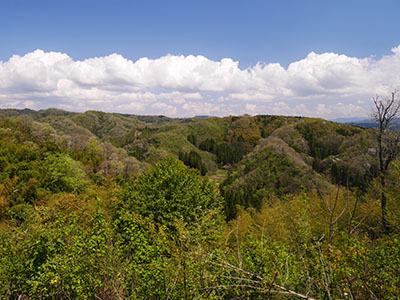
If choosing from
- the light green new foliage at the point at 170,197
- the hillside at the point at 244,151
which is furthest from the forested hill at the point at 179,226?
the hillside at the point at 244,151

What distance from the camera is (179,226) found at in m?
5.77

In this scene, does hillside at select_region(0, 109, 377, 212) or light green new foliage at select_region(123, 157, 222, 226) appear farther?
hillside at select_region(0, 109, 377, 212)

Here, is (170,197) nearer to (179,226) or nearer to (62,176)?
(179,226)

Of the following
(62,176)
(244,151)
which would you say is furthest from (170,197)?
(244,151)

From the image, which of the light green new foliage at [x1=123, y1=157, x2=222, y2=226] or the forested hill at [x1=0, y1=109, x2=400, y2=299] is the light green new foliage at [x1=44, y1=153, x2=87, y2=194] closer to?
the forested hill at [x1=0, y1=109, x2=400, y2=299]

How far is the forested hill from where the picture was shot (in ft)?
18.3

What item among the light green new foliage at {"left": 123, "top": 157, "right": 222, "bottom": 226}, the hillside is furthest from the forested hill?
the hillside

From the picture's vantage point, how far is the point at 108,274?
18.9 feet

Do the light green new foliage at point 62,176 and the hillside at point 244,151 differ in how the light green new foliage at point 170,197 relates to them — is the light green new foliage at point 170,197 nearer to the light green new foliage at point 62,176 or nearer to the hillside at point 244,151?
the hillside at point 244,151

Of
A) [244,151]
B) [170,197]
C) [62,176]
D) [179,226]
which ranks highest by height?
[179,226]

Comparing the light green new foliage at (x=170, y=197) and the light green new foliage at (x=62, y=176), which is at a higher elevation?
the light green new foliage at (x=170, y=197)

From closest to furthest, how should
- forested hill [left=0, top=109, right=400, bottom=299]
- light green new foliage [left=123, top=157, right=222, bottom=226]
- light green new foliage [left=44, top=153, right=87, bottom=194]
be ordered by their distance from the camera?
1. forested hill [left=0, top=109, right=400, bottom=299]
2. light green new foliage [left=123, top=157, right=222, bottom=226]
3. light green new foliage [left=44, top=153, right=87, bottom=194]

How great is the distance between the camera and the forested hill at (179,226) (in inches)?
220

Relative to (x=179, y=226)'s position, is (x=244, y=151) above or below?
below
